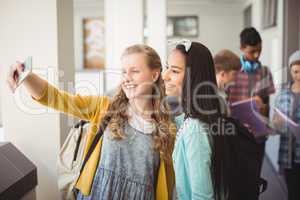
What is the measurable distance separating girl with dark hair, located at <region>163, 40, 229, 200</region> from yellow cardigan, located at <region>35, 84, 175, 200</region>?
4 cm

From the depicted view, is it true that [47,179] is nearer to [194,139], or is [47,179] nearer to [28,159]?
[28,159]

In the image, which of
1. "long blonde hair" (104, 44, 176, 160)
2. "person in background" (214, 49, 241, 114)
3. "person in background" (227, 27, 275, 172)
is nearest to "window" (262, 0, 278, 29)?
"person in background" (227, 27, 275, 172)

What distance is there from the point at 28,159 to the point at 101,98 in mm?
456

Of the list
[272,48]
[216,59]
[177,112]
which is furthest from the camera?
[272,48]

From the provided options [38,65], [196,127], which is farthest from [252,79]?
[38,65]

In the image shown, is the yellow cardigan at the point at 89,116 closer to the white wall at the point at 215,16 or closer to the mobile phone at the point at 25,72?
the mobile phone at the point at 25,72

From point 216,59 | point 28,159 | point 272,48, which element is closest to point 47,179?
point 28,159

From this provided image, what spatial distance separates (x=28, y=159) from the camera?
1.30 meters

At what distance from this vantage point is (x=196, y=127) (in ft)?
3.46

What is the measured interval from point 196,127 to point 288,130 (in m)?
0.72

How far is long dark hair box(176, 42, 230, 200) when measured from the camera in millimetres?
1027

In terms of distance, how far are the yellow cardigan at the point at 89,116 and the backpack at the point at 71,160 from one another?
7 centimetres

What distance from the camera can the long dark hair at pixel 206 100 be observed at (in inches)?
40.4

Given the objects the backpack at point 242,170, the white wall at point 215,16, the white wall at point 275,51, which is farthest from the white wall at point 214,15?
the backpack at point 242,170
